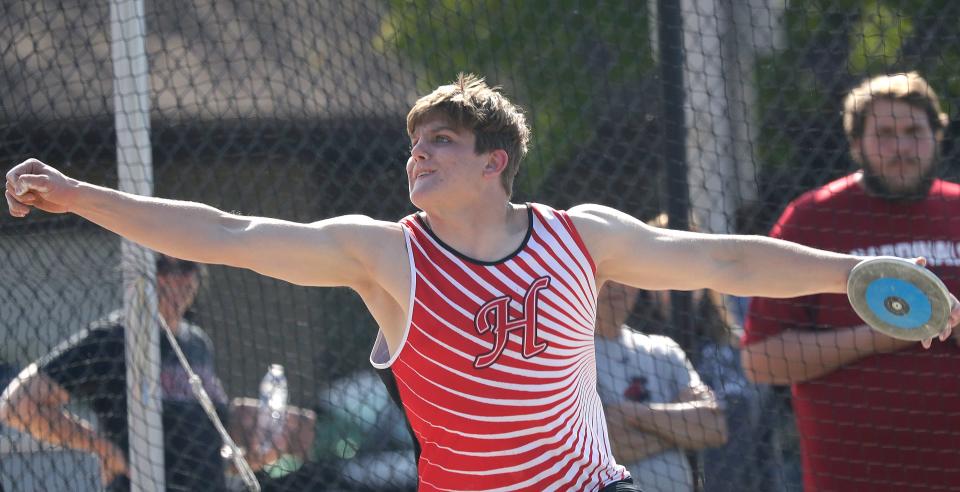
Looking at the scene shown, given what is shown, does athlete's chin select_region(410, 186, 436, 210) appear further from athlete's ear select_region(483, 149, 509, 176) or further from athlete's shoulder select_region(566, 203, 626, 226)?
athlete's shoulder select_region(566, 203, 626, 226)

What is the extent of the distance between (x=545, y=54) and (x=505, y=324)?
3109 mm

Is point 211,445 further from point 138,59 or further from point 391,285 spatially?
point 391,285

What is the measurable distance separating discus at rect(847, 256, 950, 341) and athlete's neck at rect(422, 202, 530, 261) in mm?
794

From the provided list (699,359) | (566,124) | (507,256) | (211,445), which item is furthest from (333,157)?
(507,256)

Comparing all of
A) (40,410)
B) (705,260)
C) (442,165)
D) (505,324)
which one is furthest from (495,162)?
(40,410)

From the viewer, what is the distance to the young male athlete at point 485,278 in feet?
9.42

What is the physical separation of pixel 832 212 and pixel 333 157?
246cm

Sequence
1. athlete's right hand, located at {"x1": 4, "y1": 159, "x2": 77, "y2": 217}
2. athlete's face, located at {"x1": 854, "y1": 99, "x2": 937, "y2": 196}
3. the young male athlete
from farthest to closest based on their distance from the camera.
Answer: athlete's face, located at {"x1": 854, "y1": 99, "x2": 937, "y2": 196}
the young male athlete
athlete's right hand, located at {"x1": 4, "y1": 159, "x2": 77, "y2": 217}

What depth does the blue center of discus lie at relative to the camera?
2.75 m

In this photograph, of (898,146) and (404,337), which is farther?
(898,146)

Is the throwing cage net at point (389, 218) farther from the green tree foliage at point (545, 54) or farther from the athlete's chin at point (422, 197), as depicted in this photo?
the athlete's chin at point (422, 197)

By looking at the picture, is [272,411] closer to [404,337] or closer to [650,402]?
[650,402]

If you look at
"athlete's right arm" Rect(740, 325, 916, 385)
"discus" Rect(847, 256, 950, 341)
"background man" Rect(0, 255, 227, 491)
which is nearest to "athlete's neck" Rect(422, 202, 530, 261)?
"discus" Rect(847, 256, 950, 341)

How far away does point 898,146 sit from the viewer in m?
3.90
